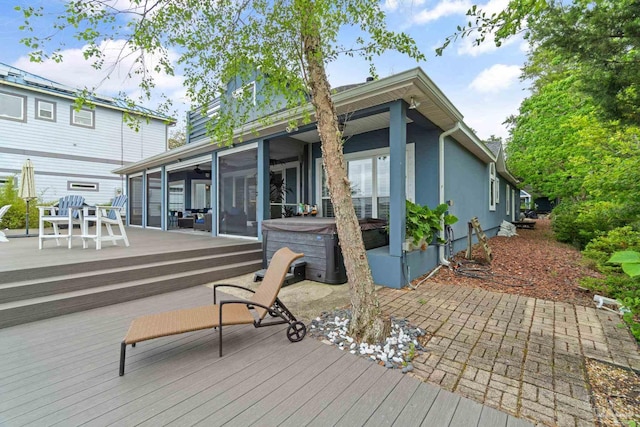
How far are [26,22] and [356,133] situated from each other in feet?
17.8

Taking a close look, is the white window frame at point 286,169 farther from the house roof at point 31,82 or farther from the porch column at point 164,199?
the house roof at point 31,82

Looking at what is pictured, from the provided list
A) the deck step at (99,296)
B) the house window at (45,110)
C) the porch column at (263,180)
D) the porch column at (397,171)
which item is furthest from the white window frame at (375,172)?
the house window at (45,110)

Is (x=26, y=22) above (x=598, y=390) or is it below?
above

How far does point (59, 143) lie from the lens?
11.7 metres

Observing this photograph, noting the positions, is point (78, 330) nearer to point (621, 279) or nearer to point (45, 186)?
point (621, 279)

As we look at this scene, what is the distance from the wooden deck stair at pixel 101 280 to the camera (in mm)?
3027

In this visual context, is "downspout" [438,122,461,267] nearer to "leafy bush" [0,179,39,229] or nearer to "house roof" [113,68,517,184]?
"house roof" [113,68,517,184]

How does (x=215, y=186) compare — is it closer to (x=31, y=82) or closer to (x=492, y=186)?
(x=492, y=186)

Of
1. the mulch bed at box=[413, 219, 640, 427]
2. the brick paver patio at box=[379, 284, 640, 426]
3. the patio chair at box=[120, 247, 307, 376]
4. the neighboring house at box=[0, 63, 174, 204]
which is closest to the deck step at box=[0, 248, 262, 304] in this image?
the patio chair at box=[120, 247, 307, 376]

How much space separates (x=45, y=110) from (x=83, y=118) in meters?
1.21

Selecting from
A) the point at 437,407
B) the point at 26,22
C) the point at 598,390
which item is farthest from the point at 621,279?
Answer: the point at 26,22

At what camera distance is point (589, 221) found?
7383mm

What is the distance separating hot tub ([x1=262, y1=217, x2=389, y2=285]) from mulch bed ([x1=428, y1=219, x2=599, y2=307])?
3.80ft

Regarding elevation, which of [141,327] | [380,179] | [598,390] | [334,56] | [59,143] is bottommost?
[598,390]
